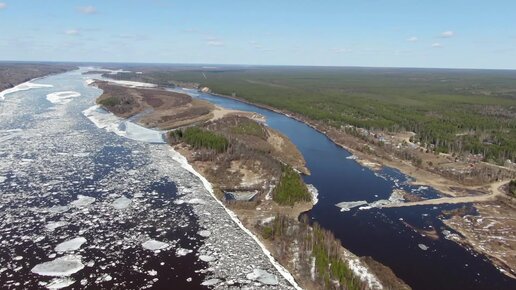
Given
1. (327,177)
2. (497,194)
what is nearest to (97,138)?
(327,177)

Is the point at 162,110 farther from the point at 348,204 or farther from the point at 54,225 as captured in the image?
the point at 54,225

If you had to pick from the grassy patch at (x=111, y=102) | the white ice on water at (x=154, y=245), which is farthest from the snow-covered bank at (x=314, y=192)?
the grassy patch at (x=111, y=102)

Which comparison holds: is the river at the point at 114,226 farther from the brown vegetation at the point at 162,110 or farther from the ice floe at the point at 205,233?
the brown vegetation at the point at 162,110

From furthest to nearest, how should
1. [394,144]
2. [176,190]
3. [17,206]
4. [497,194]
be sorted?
1. [394,144]
2. [497,194]
3. [176,190]
4. [17,206]

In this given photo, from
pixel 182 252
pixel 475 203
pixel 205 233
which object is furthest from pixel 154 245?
pixel 475 203

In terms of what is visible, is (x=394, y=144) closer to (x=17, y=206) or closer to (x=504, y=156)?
(x=504, y=156)
